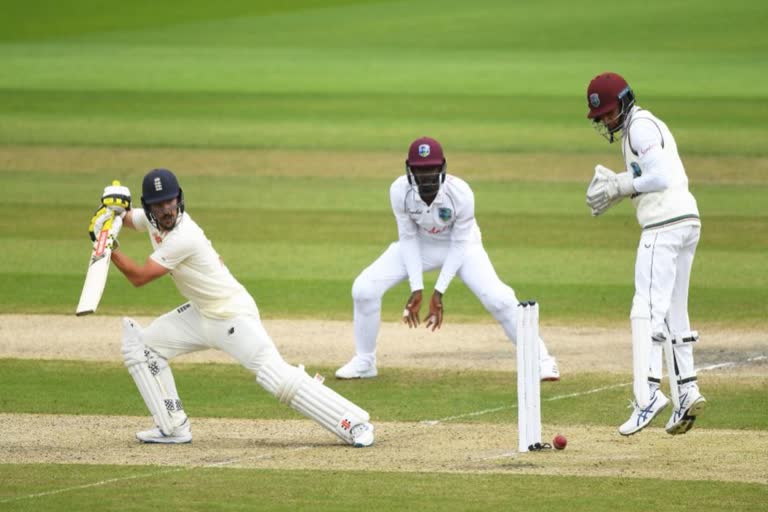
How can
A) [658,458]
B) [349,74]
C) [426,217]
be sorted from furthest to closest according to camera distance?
1. [349,74]
2. [426,217]
3. [658,458]

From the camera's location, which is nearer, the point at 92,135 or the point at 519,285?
the point at 519,285

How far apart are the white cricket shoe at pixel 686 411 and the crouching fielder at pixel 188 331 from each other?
1622mm

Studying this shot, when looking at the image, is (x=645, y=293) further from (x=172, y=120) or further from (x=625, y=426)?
(x=172, y=120)

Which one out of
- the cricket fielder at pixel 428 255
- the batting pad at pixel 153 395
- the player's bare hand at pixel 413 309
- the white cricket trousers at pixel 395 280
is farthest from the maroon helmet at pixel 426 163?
the batting pad at pixel 153 395

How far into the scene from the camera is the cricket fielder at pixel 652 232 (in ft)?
27.0

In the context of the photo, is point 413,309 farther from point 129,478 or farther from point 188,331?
point 129,478

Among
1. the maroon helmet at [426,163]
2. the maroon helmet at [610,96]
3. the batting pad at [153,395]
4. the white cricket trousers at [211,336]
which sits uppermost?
the maroon helmet at [610,96]

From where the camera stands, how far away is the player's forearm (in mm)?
8211

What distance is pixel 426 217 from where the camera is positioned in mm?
10281

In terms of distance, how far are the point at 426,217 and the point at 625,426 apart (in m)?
2.55

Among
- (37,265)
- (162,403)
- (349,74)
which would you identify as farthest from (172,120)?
(162,403)

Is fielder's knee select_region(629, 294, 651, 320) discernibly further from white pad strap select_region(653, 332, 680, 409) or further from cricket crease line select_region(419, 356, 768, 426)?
cricket crease line select_region(419, 356, 768, 426)

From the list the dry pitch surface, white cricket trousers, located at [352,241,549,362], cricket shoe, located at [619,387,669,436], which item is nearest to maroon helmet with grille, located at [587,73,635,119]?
cricket shoe, located at [619,387,669,436]

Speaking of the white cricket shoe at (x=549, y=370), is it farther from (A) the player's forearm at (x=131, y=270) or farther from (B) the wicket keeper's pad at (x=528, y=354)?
(A) the player's forearm at (x=131, y=270)
